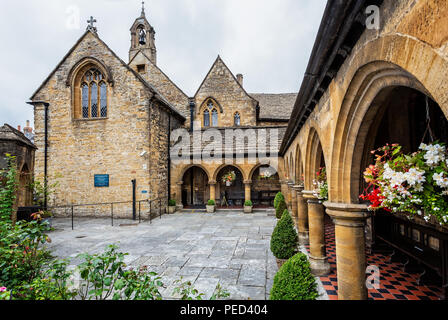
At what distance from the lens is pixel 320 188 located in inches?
172

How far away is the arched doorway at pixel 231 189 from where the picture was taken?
17.4 metres

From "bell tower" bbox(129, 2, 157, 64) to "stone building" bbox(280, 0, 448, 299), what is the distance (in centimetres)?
1950

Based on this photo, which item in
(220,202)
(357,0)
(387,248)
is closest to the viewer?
(357,0)

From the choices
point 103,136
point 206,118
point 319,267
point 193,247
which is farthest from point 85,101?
point 319,267

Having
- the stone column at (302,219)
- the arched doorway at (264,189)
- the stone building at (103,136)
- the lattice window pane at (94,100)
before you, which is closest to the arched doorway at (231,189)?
the arched doorway at (264,189)

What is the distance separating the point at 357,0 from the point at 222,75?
1757cm

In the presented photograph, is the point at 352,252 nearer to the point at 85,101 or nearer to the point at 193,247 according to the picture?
the point at 193,247

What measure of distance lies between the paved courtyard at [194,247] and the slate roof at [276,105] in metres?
10.7

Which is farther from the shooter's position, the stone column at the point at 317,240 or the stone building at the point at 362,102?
the stone column at the point at 317,240

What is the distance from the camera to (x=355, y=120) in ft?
8.87

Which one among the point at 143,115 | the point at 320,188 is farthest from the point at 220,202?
the point at 320,188

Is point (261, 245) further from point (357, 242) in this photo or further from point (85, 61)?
point (85, 61)

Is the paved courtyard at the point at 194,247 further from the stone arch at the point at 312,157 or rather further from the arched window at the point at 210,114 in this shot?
the arched window at the point at 210,114

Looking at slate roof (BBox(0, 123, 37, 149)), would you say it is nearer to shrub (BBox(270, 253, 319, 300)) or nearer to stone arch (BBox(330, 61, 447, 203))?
shrub (BBox(270, 253, 319, 300))
